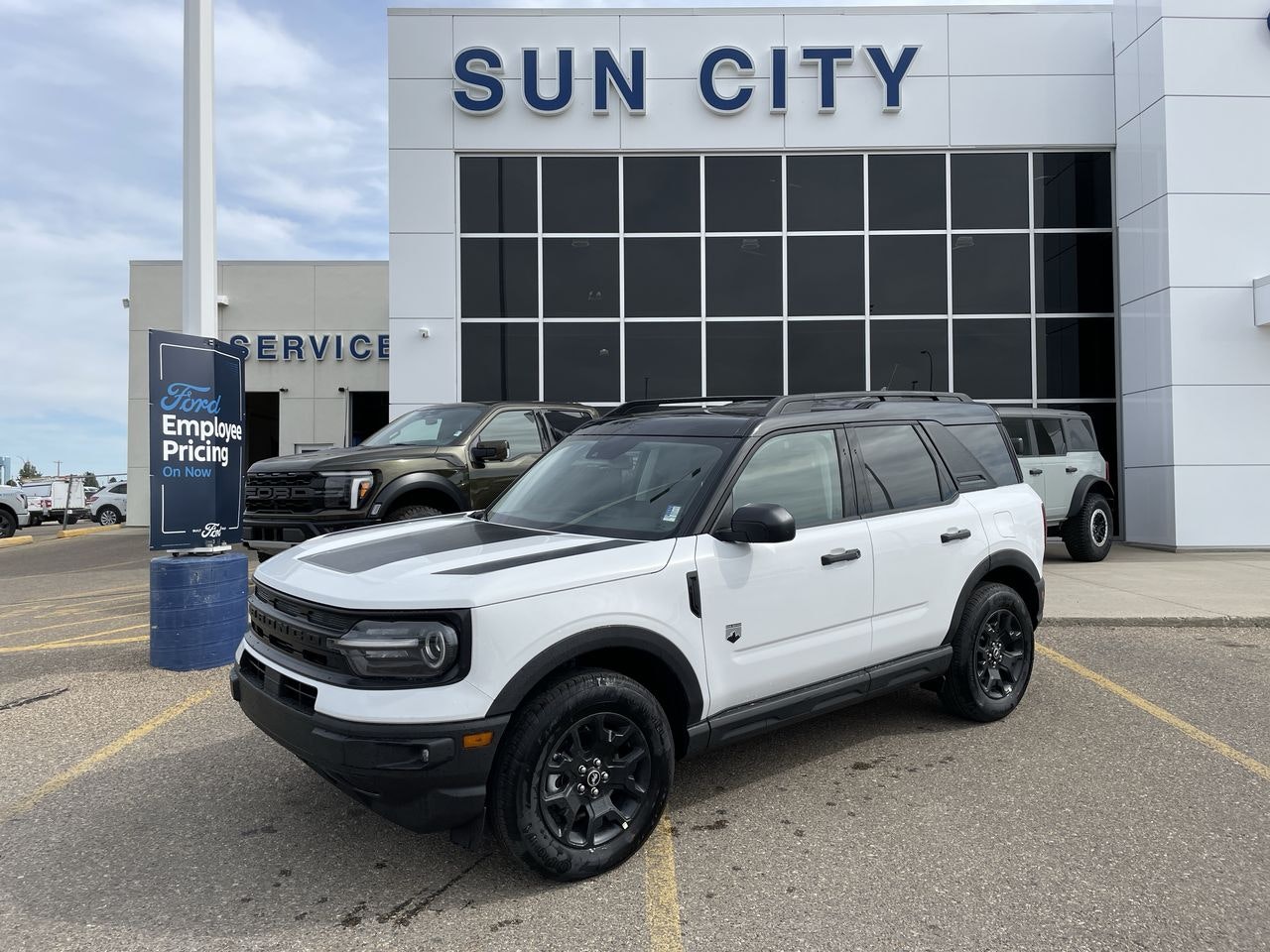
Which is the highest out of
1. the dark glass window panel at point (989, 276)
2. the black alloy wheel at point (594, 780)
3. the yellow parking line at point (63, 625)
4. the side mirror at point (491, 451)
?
the dark glass window panel at point (989, 276)

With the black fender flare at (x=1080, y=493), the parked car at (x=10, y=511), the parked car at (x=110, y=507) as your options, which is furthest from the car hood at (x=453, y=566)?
the parked car at (x=110, y=507)

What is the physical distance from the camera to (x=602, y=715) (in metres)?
2.99

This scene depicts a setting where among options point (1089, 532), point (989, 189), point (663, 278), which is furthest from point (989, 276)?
point (663, 278)

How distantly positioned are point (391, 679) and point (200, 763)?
2068mm

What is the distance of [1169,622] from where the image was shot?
23.6ft

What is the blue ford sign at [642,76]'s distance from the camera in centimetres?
1374

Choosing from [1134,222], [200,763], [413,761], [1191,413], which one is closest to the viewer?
[413,761]

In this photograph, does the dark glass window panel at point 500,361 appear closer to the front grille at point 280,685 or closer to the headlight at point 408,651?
the front grille at point 280,685

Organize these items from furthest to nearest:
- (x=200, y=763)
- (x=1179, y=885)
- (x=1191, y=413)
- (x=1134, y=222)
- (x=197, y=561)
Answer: (x=1134, y=222)
(x=1191, y=413)
(x=197, y=561)
(x=200, y=763)
(x=1179, y=885)

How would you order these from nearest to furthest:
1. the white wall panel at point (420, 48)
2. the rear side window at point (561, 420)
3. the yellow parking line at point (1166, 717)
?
the yellow parking line at point (1166, 717) < the rear side window at point (561, 420) < the white wall panel at point (420, 48)

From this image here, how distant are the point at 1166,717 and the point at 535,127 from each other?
12729 mm

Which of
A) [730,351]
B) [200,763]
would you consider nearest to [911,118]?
[730,351]

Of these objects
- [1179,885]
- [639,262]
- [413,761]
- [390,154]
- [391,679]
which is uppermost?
[390,154]

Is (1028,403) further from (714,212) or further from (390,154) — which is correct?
(390,154)
